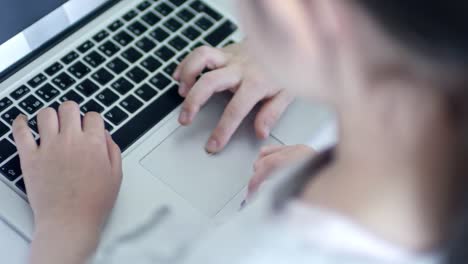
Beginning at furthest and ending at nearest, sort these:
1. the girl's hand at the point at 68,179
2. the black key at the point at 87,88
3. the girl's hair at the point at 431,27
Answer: the black key at the point at 87,88
the girl's hand at the point at 68,179
the girl's hair at the point at 431,27

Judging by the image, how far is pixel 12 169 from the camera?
59 cm

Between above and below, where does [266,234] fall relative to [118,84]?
above

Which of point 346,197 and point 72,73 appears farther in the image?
point 72,73

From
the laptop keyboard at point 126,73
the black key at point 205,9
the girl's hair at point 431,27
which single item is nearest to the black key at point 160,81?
the laptop keyboard at point 126,73

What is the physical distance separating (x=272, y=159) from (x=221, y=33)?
7.7 inches

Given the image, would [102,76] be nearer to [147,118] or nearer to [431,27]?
[147,118]

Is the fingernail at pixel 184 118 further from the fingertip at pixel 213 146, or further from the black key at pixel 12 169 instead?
the black key at pixel 12 169

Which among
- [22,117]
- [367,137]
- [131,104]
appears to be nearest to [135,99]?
[131,104]

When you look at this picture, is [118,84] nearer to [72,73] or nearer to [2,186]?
[72,73]

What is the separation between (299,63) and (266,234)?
100 mm

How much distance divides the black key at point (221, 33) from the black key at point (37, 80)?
178 mm

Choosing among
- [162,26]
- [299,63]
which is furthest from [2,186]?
[299,63]

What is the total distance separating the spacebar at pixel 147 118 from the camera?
24.6 inches

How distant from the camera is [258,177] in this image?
1.91 feet
